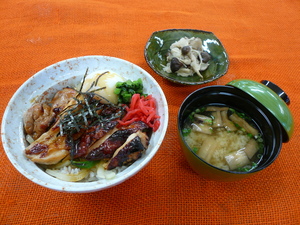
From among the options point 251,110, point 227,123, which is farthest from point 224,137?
point 251,110

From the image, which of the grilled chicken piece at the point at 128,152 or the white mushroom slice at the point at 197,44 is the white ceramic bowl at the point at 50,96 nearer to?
the grilled chicken piece at the point at 128,152

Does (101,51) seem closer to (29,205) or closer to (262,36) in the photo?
(29,205)

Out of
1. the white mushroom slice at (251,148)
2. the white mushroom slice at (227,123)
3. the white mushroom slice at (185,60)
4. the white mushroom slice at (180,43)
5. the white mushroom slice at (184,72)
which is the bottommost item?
the white mushroom slice at (251,148)

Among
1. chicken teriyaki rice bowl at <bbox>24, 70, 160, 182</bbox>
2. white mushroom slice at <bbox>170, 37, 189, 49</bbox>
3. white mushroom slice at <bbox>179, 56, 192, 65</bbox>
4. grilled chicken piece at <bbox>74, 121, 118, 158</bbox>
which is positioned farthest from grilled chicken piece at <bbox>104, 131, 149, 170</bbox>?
white mushroom slice at <bbox>170, 37, 189, 49</bbox>

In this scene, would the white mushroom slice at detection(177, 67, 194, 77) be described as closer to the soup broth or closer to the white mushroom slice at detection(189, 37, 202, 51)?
the white mushroom slice at detection(189, 37, 202, 51)

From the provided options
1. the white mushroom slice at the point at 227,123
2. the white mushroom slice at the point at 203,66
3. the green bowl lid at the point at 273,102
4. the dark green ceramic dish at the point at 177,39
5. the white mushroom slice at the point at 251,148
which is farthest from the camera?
the white mushroom slice at the point at 203,66

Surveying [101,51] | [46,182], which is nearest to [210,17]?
[101,51]

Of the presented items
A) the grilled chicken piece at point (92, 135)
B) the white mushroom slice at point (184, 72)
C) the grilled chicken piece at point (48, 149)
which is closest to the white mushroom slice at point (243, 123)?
the white mushroom slice at point (184, 72)
